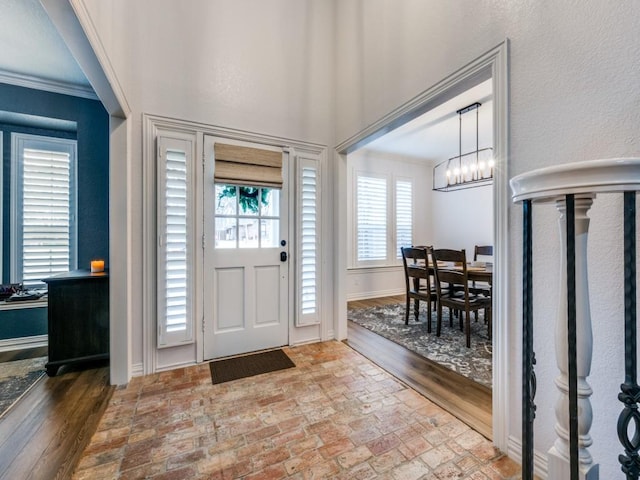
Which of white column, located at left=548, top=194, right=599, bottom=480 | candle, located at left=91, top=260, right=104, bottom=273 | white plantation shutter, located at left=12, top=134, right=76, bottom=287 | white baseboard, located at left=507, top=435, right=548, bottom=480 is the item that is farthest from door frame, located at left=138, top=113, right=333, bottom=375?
white column, located at left=548, top=194, right=599, bottom=480

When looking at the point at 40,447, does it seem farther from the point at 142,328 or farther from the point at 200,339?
the point at 200,339

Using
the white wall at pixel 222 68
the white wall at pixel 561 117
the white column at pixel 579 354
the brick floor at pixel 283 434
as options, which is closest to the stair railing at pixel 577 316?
the white column at pixel 579 354

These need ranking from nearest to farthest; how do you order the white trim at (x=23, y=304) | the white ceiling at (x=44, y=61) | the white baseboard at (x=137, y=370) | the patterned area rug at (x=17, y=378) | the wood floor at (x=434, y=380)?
1. the wood floor at (x=434, y=380)
2. the patterned area rug at (x=17, y=378)
3. the white ceiling at (x=44, y=61)
4. the white baseboard at (x=137, y=370)
5. the white trim at (x=23, y=304)

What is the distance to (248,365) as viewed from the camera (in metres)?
2.46

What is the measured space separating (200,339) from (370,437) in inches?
64.6

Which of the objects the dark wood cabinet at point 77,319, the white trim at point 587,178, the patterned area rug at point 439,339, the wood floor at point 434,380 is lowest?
the wood floor at point 434,380

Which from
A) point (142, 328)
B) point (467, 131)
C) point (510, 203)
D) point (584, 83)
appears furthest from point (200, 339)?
point (467, 131)

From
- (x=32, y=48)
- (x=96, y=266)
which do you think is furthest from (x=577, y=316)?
(x=32, y=48)

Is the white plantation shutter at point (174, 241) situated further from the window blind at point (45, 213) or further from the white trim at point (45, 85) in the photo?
the window blind at point (45, 213)

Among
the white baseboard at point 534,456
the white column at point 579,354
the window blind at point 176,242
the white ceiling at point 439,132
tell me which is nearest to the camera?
the white column at point 579,354

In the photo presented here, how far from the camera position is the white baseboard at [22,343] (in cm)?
267

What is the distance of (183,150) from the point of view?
2426 millimetres

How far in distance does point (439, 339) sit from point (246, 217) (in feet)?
7.89

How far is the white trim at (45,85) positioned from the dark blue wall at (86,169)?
0.04 m
